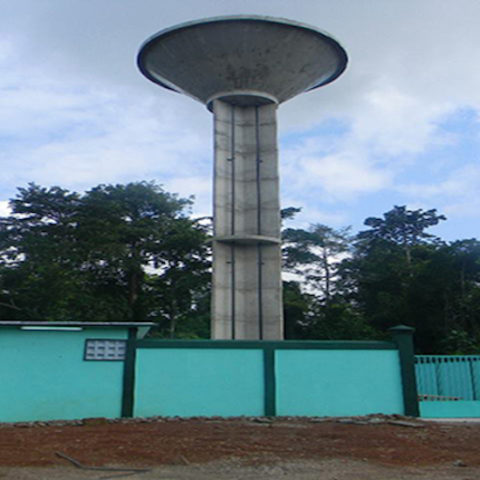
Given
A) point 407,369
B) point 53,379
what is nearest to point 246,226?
point 407,369

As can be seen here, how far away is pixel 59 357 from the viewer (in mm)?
15094

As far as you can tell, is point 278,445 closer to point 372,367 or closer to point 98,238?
point 372,367

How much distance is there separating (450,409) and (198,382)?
710 centimetres

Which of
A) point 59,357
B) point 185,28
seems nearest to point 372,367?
point 59,357

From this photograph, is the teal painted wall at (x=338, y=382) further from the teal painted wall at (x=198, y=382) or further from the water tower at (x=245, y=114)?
the water tower at (x=245, y=114)

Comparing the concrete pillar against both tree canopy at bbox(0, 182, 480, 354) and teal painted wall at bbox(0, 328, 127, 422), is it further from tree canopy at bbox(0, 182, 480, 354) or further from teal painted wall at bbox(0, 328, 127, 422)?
tree canopy at bbox(0, 182, 480, 354)

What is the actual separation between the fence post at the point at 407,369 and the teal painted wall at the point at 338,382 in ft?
0.49

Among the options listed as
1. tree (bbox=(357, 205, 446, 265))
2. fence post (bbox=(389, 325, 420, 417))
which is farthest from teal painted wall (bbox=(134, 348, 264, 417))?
tree (bbox=(357, 205, 446, 265))

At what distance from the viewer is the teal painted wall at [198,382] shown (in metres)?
15.1

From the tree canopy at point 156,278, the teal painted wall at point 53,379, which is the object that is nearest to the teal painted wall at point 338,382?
the teal painted wall at point 53,379

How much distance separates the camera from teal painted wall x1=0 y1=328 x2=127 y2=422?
1469 centimetres

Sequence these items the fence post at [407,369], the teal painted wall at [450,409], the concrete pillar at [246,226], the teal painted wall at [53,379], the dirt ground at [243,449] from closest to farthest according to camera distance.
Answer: the dirt ground at [243,449], the teal painted wall at [53,379], the teal painted wall at [450,409], the fence post at [407,369], the concrete pillar at [246,226]

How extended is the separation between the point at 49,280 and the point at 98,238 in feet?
14.9

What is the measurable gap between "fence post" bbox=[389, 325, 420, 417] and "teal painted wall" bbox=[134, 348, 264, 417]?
4017mm
